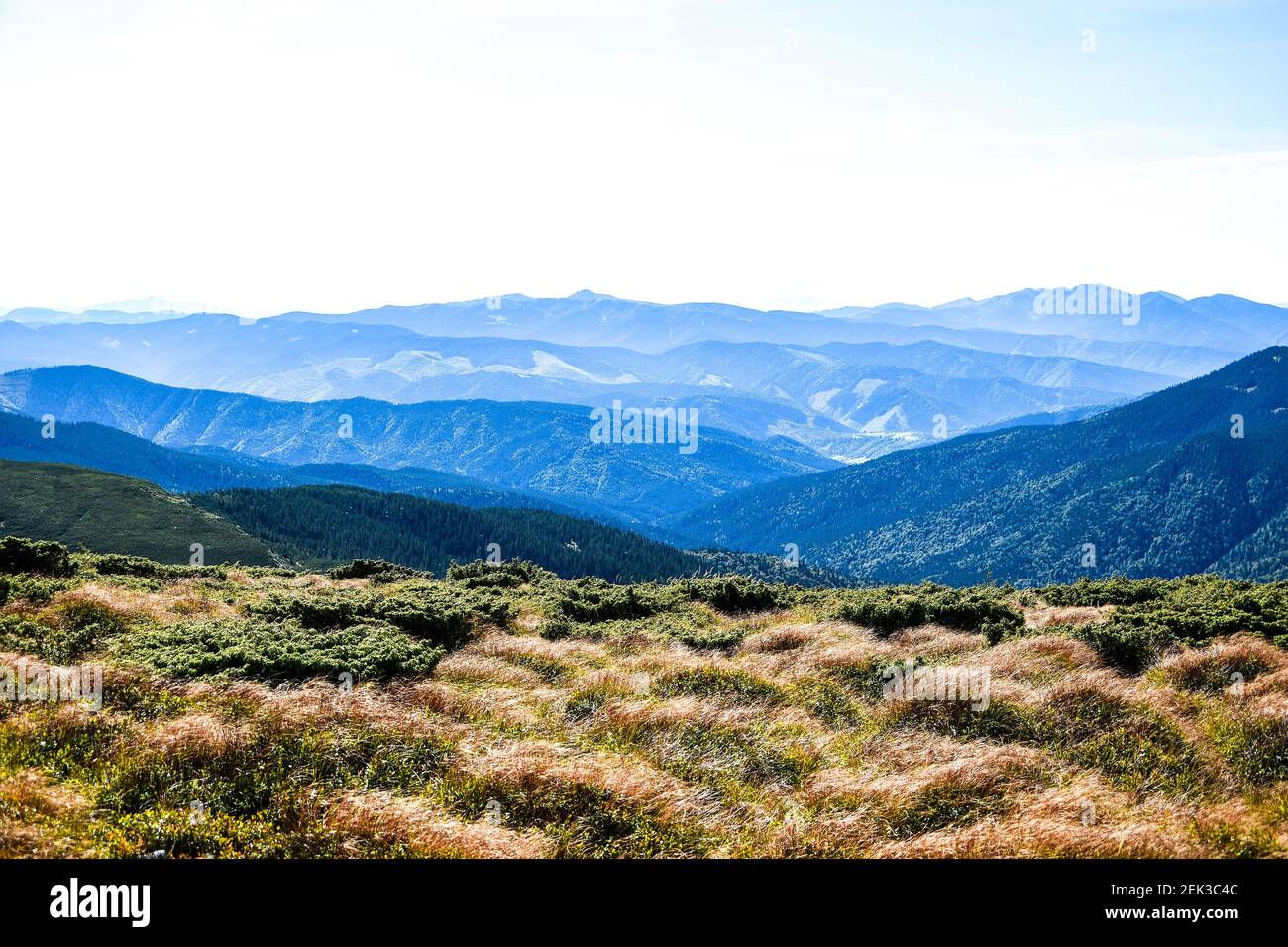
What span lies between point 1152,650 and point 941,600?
6.88 meters

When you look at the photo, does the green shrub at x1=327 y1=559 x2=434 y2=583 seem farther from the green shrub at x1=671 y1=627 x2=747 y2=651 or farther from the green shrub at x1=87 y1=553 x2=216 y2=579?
the green shrub at x1=671 y1=627 x2=747 y2=651

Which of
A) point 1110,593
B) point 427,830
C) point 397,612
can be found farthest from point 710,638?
point 1110,593

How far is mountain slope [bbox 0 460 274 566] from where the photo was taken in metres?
103

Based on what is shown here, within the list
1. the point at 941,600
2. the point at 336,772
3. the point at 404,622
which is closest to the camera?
the point at 336,772

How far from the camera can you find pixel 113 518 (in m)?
111

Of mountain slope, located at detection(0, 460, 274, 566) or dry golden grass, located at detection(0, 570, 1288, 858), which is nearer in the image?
dry golden grass, located at detection(0, 570, 1288, 858)

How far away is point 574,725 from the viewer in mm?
11836

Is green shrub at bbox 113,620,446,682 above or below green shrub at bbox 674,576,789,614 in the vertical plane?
above

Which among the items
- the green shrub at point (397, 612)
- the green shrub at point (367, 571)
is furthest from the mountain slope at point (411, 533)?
the green shrub at point (397, 612)

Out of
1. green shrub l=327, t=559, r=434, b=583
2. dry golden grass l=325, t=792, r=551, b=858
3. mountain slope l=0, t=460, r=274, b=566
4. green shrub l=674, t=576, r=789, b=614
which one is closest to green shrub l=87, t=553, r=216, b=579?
green shrub l=327, t=559, r=434, b=583

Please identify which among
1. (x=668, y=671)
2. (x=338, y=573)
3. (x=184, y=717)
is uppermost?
(x=184, y=717)

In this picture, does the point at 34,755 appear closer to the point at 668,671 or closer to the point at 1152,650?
the point at 668,671

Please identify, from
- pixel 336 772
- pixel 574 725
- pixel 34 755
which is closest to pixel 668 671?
pixel 574 725

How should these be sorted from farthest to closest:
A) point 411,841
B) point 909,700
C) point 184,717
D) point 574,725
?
1. point 909,700
2. point 574,725
3. point 184,717
4. point 411,841
